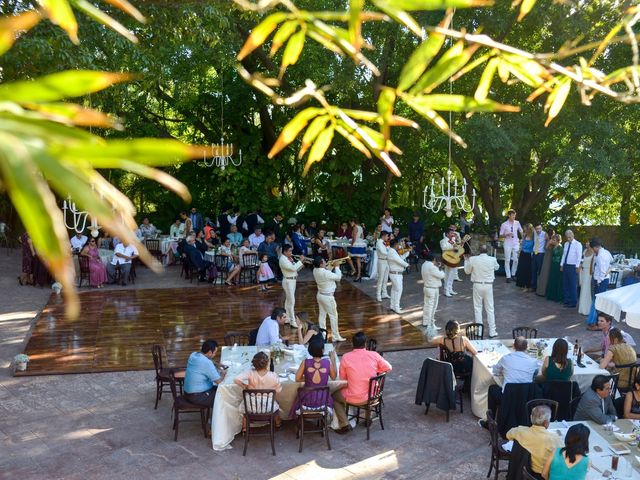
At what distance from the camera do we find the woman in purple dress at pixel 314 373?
7.98m

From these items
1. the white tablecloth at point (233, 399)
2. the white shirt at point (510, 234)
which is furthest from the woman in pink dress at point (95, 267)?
the white shirt at point (510, 234)

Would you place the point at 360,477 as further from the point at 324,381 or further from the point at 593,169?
the point at 593,169

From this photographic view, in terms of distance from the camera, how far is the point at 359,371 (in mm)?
8211

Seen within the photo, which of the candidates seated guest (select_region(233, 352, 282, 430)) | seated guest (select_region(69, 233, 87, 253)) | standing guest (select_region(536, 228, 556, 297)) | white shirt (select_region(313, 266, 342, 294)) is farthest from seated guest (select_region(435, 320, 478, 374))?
seated guest (select_region(69, 233, 87, 253))

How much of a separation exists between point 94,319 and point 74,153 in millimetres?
12796

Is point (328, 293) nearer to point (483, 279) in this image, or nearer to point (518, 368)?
point (483, 279)

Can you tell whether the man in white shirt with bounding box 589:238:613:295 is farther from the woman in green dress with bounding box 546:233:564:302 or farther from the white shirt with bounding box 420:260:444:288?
the white shirt with bounding box 420:260:444:288

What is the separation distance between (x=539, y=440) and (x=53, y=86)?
613 centimetres

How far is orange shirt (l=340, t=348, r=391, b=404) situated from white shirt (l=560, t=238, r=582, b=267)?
6760 millimetres

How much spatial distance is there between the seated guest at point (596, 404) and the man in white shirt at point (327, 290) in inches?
179

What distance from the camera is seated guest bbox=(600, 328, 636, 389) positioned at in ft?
28.5

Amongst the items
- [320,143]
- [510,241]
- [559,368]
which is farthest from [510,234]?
[320,143]

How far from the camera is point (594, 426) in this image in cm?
710

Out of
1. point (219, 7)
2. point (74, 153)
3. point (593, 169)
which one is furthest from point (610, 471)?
point (593, 169)
